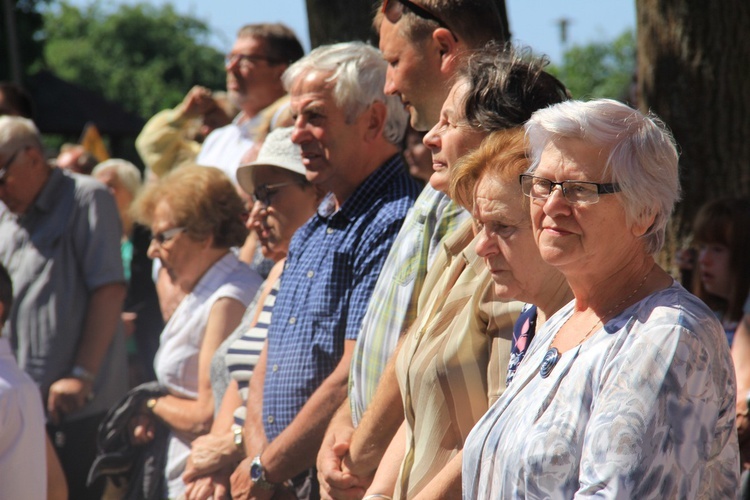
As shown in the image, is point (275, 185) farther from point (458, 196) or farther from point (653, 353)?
point (653, 353)

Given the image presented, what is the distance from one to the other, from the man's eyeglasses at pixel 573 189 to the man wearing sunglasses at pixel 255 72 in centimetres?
384

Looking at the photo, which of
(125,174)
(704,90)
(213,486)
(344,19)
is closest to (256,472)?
(213,486)

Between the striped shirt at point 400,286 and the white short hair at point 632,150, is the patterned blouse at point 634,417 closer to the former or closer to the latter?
the white short hair at point 632,150

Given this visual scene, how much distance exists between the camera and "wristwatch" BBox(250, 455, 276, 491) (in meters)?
3.62

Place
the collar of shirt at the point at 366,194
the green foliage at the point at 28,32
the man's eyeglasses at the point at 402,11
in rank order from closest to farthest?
the man's eyeglasses at the point at 402,11 < the collar of shirt at the point at 366,194 < the green foliage at the point at 28,32

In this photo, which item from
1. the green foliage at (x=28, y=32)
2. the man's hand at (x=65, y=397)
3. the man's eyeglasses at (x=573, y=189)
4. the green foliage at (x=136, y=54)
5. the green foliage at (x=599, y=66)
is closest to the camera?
the man's eyeglasses at (x=573, y=189)

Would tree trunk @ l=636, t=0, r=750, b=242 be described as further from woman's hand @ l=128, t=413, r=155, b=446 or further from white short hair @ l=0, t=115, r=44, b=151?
white short hair @ l=0, t=115, r=44, b=151

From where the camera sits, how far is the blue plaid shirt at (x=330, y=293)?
358 centimetres

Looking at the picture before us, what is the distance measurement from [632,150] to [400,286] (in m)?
1.22

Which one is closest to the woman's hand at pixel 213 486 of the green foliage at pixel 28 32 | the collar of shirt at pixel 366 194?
the collar of shirt at pixel 366 194

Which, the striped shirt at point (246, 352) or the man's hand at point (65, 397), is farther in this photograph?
the man's hand at point (65, 397)

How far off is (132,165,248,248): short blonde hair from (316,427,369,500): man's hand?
66.7 inches

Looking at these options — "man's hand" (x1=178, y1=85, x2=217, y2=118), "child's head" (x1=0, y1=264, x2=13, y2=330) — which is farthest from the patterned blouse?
"man's hand" (x1=178, y1=85, x2=217, y2=118)

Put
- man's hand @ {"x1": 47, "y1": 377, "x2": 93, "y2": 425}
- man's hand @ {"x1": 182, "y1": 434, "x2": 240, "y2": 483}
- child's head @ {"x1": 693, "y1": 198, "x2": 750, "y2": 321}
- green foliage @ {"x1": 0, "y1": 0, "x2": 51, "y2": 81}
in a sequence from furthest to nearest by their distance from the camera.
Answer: green foliage @ {"x1": 0, "y1": 0, "x2": 51, "y2": 81}, man's hand @ {"x1": 47, "y1": 377, "x2": 93, "y2": 425}, child's head @ {"x1": 693, "y1": 198, "x2": 750, "y2": 321}, man's hand @ {"x1": 182, "y1": 434, "x2": 240, "y2": 483}
